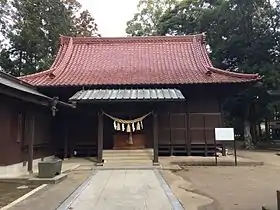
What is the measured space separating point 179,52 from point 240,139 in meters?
19.8

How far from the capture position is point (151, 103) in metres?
14.6

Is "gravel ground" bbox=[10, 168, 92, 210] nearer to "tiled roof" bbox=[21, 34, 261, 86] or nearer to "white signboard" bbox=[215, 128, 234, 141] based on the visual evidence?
"white signboard" bbox=[215, 128, 234, 141]

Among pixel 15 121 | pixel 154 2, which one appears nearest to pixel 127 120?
pixel 15 121

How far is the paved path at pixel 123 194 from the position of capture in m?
6.62

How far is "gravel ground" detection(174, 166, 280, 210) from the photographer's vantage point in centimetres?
723

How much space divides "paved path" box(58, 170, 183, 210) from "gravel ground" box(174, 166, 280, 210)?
1.08 meters

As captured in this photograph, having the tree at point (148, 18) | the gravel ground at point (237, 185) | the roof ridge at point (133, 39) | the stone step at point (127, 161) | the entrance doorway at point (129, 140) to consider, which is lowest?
the gravel ground at point (237, 185)

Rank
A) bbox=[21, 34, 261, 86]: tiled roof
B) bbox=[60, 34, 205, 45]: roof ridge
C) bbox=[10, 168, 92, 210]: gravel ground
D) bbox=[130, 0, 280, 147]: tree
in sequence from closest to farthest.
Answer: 1. bbox=[10, 168, 92, 210]: gravel ground
2. bbox=[21, 34, 261, 86]: tiled roof
3. bbox=[60, 34, 205, 45]: roof ridge
4. bbox=[130, 0, 280, 147]: tree

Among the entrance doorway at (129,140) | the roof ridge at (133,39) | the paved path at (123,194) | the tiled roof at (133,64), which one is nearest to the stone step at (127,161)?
the entrance doorway at (129,140)

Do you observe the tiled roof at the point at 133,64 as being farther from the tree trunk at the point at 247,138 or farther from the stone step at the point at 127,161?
the tree trunk at the point at 247,138

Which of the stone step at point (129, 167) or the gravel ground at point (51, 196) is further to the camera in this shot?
the stone step at point (129, 167)

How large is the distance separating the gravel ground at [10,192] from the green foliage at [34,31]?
18927 millimetres

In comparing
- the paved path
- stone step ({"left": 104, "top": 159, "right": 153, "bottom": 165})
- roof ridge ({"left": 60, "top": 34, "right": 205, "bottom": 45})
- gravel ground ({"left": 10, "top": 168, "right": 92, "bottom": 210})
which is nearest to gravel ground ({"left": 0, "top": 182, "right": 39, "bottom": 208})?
gravel ground ({"left": 10, "top": 168, "right": 92, "bottom": 210})

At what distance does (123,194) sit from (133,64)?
13.1 m
